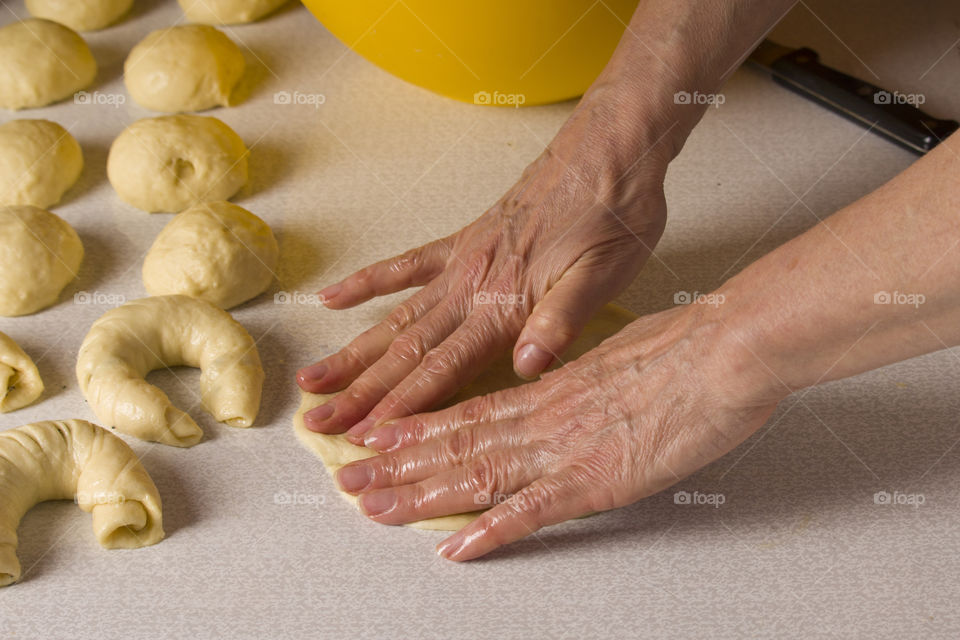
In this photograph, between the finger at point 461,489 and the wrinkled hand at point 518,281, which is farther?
the wrinkled hand at point 518,281

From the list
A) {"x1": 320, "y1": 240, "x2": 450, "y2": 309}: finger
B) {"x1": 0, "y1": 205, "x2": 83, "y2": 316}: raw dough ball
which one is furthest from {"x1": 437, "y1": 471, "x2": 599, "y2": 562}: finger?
{"x1": 0, "y1": 205, "x2": 83, "y2": 316}: raw dough ball

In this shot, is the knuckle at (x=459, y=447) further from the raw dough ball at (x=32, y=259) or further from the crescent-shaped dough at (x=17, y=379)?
the raw dough ball at (x=32, y=259)

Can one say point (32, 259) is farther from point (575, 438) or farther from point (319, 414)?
point (575, 438)

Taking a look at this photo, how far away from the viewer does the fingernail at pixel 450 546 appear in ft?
4.07

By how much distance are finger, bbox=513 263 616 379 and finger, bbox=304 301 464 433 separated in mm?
141

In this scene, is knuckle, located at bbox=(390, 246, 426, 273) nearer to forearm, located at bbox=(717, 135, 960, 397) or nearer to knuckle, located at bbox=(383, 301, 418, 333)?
knuckle, located at bbox=(383, 301, 418, 333)

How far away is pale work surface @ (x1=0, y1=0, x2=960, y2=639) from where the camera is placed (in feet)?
3.96

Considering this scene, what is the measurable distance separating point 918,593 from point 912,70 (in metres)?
1.45

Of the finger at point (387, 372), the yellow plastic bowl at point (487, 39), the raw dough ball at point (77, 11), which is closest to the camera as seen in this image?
the finger at point (387, 372)

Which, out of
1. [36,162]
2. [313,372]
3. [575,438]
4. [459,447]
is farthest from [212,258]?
[575,438]

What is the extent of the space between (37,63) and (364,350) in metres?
1.20

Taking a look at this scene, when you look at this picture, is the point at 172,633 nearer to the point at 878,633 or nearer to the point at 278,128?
the point at 878,633

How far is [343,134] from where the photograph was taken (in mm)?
2061

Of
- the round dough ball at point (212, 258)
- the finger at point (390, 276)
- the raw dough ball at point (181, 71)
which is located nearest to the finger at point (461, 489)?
the finger at point (390, 276)
